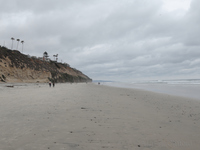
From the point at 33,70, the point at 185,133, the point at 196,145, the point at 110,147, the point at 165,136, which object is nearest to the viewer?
the point at 110,147

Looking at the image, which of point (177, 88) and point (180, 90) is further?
point (177, 88)

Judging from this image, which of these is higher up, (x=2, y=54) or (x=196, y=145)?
(x=2, y=54)

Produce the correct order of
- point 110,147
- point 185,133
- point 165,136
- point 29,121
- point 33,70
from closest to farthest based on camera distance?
1. point 110,147
2. point 165,136
3. point 185,133
4. point 29,121
5. point 33,70

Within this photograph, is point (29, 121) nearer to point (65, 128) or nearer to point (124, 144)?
point (65, 128)

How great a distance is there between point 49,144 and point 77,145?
783 mm

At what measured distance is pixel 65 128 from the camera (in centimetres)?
479

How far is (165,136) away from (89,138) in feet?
8.30

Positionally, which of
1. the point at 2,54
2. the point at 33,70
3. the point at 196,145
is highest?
the point at 2,54

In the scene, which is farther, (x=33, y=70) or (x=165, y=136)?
(x=33, y=70)

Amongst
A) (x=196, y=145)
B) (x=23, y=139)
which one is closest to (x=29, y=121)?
(x=23, y=139)

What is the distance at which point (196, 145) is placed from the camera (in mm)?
3846

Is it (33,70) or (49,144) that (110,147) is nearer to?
(49,144)

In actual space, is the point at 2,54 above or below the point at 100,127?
above

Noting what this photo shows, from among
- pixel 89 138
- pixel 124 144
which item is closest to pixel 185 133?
pixel 124 144
